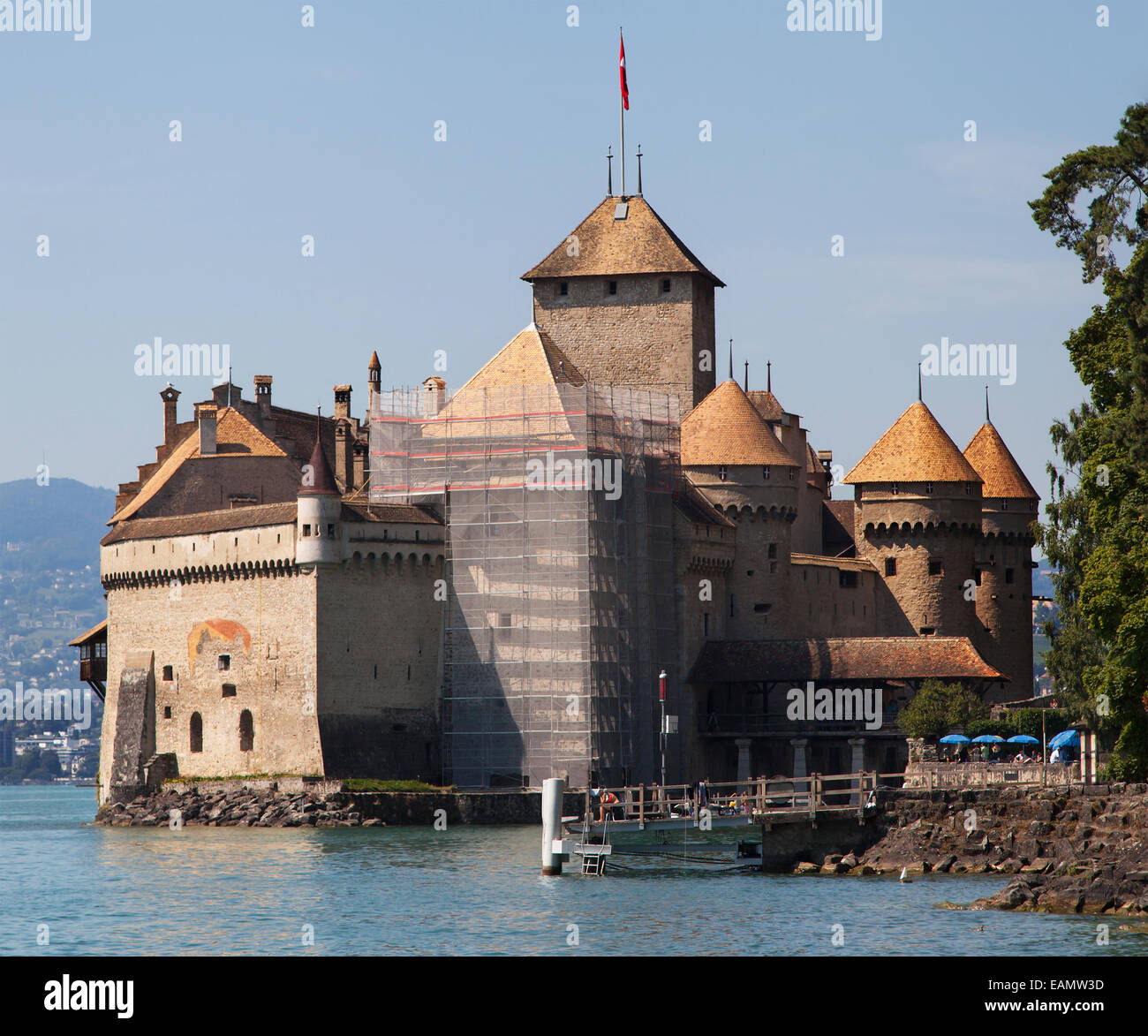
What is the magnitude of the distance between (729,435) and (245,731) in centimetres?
2075

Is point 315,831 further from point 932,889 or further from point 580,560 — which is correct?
point 932,889

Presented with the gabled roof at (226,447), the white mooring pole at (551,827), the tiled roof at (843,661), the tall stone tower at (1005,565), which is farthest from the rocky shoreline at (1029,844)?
the tall stone tower at (1005,565)

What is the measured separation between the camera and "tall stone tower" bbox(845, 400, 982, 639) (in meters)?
79.4

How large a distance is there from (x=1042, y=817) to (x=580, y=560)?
974 inches

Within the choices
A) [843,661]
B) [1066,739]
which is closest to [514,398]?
[843,661]

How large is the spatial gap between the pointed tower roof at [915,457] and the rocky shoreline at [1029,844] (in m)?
35.6

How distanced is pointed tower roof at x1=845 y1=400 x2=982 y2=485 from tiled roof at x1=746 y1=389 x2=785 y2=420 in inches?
214

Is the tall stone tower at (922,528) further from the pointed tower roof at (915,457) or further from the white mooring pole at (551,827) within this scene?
the white mooring pole at (551,827)

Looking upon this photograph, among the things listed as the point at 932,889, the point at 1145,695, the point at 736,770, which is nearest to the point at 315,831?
the point at 736,770

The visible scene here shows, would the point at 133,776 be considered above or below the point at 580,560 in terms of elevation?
below

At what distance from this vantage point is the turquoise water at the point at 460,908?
34.2m

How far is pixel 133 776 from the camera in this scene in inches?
2719

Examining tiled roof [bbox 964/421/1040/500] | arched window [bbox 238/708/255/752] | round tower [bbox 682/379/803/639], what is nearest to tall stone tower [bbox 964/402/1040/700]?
tiled roof [bbox 964/421/1040/500]
